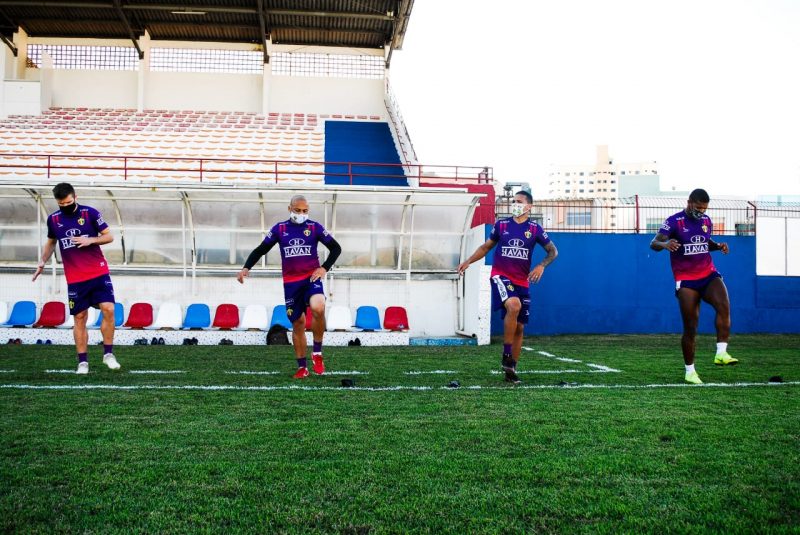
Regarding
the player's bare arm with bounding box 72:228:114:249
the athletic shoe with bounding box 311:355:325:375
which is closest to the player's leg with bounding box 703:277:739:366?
the athletic shoe with bounding box 311:355:325:375

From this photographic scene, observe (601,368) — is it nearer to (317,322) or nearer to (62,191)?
(317,322)

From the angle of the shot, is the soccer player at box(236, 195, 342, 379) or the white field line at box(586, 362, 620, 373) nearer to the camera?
the soccer player at box(236, 195, 342, 379)

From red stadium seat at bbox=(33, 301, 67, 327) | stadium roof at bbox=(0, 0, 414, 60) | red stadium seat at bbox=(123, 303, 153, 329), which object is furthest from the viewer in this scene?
stadium roof at bbox=(0, 0, 414, 60)

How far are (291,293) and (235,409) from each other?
2.90 m

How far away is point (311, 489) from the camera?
11.5 feet

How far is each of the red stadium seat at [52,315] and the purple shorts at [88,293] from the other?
26.1 feet

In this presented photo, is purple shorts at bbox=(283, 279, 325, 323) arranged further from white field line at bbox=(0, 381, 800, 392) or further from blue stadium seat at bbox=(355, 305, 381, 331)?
blue stadium seat at bbox=(355, 305, 381, 331)

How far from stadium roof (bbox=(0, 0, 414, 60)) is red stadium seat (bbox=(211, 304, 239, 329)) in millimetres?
13262

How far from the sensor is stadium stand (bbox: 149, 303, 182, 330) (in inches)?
644

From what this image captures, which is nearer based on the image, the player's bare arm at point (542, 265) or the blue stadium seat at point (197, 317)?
the player's bare arm at point (542, 265)

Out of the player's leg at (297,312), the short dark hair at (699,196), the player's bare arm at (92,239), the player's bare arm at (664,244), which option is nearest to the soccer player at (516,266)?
the player's bare arm at (664,244)

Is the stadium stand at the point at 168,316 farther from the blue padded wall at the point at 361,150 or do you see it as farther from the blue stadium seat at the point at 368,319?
the blue padded wall at the point at 361,150

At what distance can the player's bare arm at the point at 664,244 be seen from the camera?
788 centimetres

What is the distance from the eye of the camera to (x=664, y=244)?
8000mm
